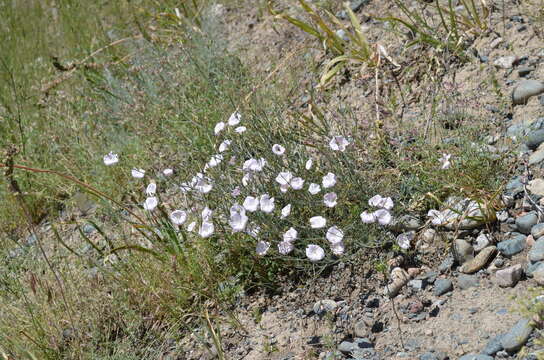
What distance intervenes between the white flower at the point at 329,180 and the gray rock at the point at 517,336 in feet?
3.11

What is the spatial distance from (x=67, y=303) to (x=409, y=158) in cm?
180

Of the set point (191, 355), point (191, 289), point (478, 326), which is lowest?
point (478, 326)

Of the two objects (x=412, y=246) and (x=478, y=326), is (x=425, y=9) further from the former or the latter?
(x=478, y=326)

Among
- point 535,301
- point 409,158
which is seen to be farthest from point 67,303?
point 535,301

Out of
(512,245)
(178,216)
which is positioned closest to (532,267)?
(512,245)

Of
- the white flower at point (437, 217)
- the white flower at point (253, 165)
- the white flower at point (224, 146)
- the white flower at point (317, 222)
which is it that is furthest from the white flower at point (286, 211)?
the white flower at point (437, 217)

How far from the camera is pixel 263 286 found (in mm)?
2828

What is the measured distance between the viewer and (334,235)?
101 inches

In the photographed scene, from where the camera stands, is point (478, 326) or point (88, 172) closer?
point (478, 326)

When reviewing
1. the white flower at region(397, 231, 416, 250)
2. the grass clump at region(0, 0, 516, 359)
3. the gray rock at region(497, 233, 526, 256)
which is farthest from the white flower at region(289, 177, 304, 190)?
the gray rock at region(497, 233, 526, 256)

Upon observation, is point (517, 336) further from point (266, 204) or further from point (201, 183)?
point (201, 183)

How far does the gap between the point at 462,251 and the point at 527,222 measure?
0.92 ft

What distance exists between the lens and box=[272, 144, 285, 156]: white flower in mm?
2789

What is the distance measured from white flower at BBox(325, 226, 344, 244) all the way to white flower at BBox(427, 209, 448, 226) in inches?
15.5
